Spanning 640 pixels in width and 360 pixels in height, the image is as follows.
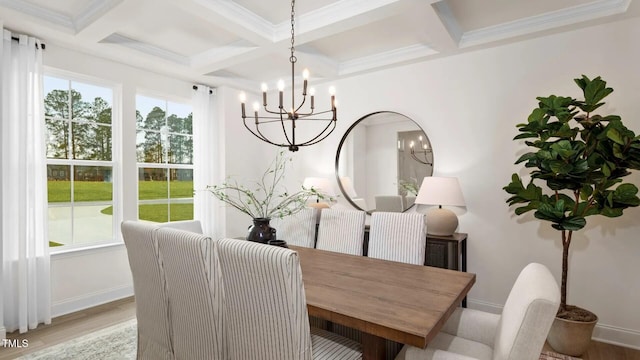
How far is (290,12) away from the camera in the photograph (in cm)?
272

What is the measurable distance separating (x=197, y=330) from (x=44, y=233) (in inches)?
88.6

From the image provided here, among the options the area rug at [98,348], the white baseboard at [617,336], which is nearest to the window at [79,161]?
the area rug at [98,348]

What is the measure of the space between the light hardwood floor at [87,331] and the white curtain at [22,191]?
13cm

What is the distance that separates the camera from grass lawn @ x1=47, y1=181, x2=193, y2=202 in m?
3.26

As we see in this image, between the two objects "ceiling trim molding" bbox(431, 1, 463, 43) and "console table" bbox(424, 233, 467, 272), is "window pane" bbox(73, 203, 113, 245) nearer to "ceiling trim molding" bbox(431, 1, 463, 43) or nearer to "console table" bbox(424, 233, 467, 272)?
"console table" bbox(424, 233, 467, 272)

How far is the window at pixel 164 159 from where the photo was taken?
3908 mm

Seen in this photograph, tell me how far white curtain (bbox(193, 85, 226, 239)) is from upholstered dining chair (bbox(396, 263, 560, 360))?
3318mm

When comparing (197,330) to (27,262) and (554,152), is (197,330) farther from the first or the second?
(554,152)

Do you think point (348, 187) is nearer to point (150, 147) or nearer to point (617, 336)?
point (150, 147)

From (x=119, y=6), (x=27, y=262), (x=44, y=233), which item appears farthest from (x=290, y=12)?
(x=27, y=262)

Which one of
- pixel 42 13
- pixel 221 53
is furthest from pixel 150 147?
pixel 42 13

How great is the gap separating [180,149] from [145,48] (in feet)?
4.25

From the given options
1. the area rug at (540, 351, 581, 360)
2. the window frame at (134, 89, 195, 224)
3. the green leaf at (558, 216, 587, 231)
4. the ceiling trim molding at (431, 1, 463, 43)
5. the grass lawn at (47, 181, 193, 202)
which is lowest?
the area rug at (540, 351, 581, 360)

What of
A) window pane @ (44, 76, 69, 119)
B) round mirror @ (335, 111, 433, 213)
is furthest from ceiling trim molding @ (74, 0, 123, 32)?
round mirror @ (335, 111, 433, 213)
